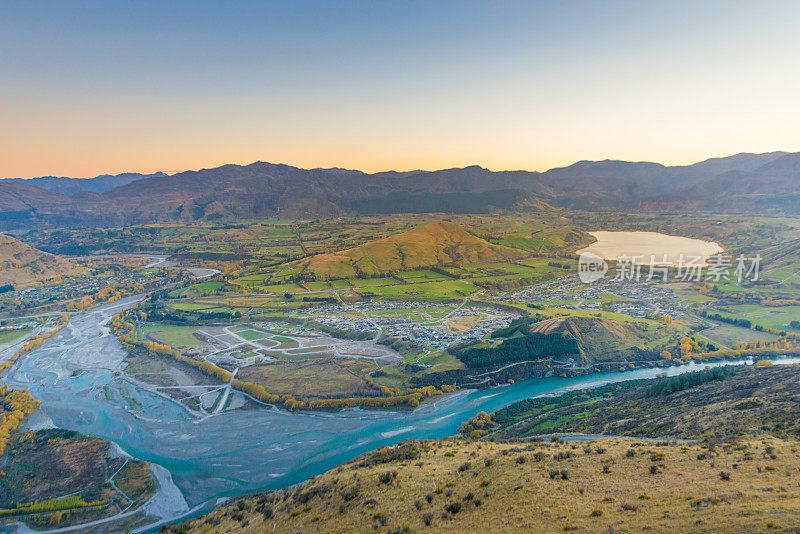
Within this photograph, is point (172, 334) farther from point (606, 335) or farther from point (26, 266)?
point (26, 266)

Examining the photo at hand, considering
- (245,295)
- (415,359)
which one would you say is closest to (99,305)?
(245,295)

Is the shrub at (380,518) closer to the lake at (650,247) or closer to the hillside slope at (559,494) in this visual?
the hillside slope at (559,494)

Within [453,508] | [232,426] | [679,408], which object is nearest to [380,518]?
[453,508]

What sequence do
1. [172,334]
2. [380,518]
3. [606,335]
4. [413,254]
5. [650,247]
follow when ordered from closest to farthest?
[380,518], [606,335], [172,334], [413,254], [650,247]

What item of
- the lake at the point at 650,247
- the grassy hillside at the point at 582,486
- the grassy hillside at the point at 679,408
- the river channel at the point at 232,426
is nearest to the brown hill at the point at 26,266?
the river channel at the point at 232,426

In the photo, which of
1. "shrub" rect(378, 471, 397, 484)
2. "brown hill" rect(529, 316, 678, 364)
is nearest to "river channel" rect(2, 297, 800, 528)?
"brown hill" rect(529, 316, 678, 364)

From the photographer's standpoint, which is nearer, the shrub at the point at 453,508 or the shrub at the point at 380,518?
the shrub at the point at 453,508
